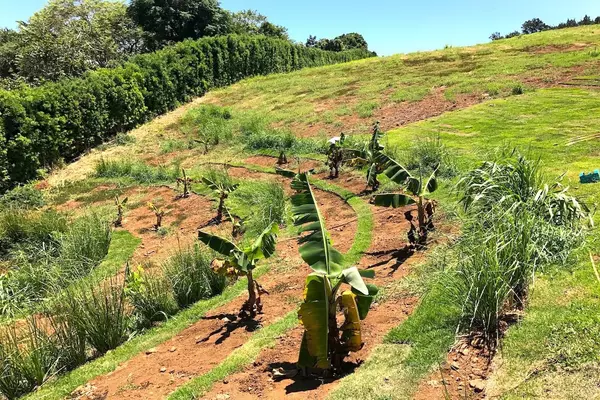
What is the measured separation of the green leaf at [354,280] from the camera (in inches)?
155

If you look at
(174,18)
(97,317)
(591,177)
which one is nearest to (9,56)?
(174,18)

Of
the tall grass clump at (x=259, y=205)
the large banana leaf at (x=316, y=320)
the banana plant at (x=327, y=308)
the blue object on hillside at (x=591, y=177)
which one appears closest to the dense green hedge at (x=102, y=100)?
the tall grass clump at (x=259, y=205)

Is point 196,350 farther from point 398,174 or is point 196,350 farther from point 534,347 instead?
point 398,174

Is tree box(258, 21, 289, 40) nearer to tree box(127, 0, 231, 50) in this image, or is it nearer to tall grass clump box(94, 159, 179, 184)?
tree box(127, 0, 231, 50)

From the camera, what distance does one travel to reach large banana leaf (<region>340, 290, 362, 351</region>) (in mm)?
4133

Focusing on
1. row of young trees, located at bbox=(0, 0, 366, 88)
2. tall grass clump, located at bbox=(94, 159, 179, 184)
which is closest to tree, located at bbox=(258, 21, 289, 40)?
row of young trees, located at bbox=(0, 0, 366, 88)

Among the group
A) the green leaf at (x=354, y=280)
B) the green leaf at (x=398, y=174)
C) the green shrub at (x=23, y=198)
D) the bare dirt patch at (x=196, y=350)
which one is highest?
the green shrub at (x=23, y=198)

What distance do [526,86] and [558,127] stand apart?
6.59 m

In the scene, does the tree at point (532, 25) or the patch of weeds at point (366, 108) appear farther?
the tree at point (532, 25)

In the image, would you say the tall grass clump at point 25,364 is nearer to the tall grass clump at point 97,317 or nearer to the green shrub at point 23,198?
the tall grass clump at point 97,317

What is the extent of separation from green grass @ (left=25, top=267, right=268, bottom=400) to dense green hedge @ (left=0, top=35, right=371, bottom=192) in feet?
39.4

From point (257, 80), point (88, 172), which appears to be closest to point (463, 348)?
point (88, 172)

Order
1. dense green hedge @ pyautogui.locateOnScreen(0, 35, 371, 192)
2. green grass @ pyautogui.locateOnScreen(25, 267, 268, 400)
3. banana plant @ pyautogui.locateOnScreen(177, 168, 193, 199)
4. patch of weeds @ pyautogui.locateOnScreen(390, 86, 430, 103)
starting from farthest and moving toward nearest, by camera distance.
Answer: patch of weeds @ pyautogui.locateOnScreen(390, 86, 430, 103) < dense green hedge @ pyautogui.locateOnScreen(0, 35, 371, 192) < banana plant @ pyautogui.locateOnScreen(177, 168, 193, 199) < green grass @ pyautogui.locateOnScreen(25, 267, 268, 400)

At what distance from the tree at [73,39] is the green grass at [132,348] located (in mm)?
27787
